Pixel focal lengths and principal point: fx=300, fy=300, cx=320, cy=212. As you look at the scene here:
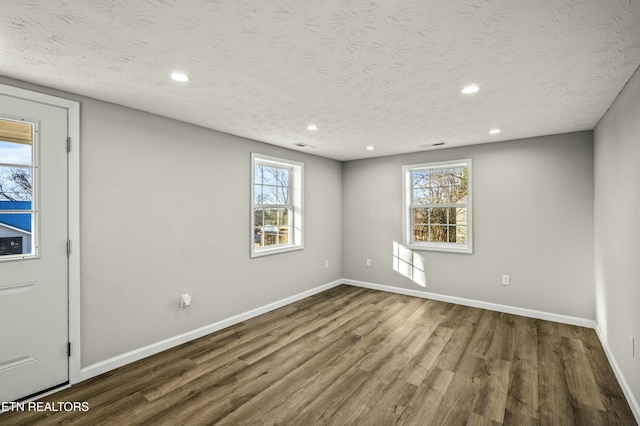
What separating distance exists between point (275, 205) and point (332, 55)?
9.48 ft

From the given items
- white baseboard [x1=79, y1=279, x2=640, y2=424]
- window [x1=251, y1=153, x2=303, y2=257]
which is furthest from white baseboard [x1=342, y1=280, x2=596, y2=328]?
window [x1=251, y1=153, x2=303, y2=257]

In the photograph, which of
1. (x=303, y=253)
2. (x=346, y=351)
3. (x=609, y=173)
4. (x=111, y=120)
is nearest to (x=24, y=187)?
(x=111, y=120)

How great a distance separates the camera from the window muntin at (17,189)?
7.04 ft

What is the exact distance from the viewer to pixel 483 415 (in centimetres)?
206

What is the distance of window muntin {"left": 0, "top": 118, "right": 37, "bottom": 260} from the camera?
84.4 inches

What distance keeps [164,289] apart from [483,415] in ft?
9.64

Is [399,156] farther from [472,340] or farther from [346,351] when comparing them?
[346,351]

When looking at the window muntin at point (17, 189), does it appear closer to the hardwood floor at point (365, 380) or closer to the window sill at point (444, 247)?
the hardwood floor at point (365, 380)

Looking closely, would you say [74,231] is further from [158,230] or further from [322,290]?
[322,290]

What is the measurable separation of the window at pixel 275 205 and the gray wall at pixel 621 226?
141 inches

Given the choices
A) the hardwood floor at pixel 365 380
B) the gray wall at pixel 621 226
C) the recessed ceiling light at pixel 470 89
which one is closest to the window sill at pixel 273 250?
the hardwood floor at pixel 365 380

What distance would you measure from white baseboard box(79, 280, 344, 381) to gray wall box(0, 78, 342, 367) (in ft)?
0.17

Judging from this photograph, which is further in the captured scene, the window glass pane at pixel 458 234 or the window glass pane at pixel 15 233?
the window glass pane at pixel 458 234

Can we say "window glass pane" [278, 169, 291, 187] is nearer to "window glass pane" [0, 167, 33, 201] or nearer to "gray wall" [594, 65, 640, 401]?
"window glass pane" [0, 167, 33, 201]
